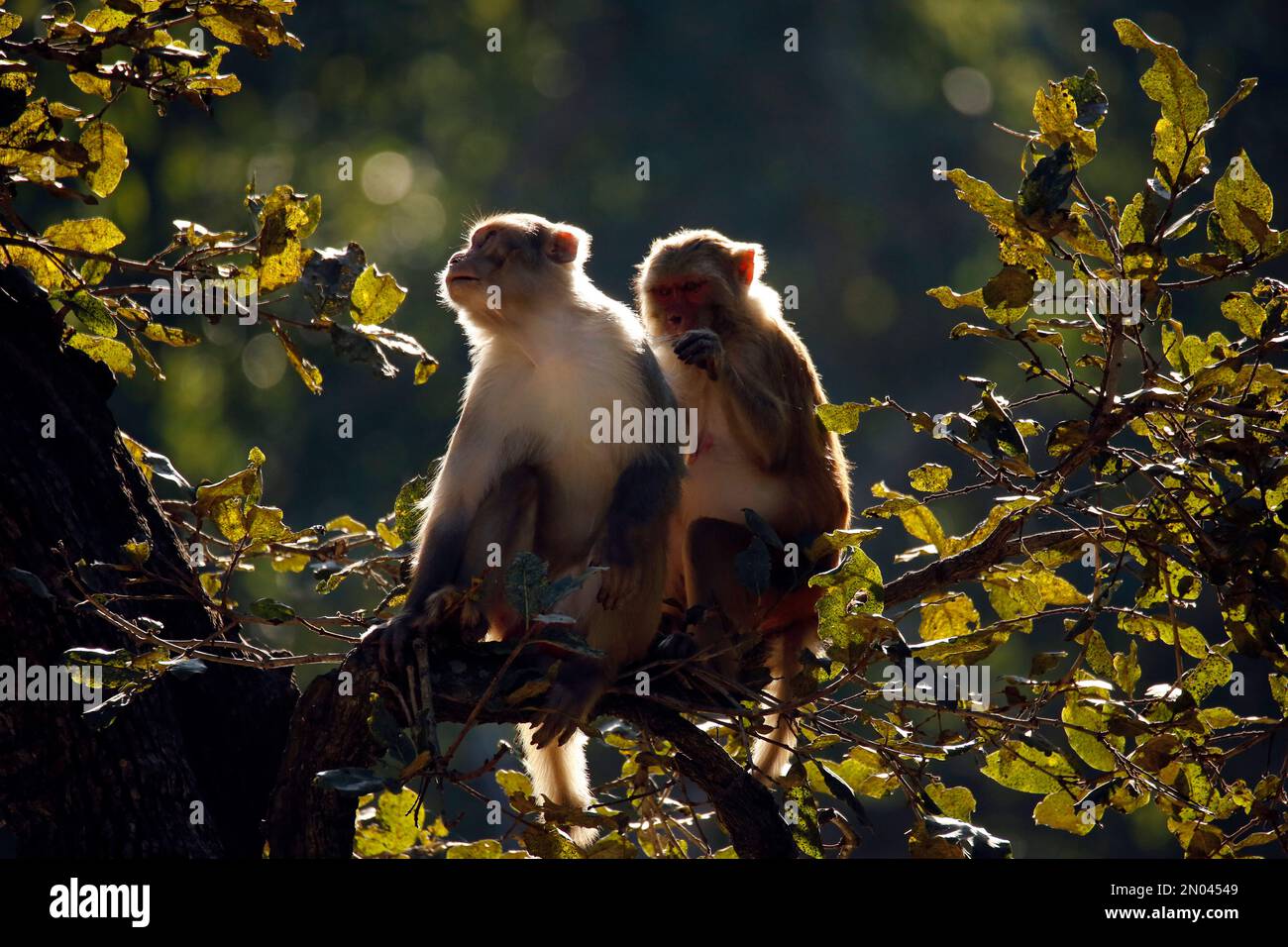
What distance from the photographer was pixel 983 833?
2.56 meters

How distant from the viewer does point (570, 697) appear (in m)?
3.12

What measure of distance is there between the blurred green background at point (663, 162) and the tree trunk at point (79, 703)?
8718mm

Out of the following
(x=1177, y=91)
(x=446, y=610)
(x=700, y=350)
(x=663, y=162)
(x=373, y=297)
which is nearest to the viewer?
(x=1177, y=91)

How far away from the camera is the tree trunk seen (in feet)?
8.92

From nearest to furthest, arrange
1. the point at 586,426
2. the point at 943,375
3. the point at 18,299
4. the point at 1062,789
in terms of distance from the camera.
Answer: the point at 1062,789
the point at 18,299
the point at 586,426
the point at 943,375

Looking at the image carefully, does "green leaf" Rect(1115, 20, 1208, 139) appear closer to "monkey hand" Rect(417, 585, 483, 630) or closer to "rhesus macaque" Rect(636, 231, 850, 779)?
"rhesus macaque" Rect(636, 231, 850, 779)

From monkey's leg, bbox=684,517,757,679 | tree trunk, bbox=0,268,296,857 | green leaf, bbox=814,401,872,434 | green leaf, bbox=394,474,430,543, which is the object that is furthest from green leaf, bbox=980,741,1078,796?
green leaf, bbox=394,474,430,543

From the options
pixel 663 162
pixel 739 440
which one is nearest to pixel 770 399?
pixel 739 440

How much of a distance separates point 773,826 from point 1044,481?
886 millimetres

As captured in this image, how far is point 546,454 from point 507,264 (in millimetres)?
504

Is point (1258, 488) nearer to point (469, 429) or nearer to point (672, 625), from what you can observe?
point (672, 625)

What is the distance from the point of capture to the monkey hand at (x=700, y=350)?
3713 mm

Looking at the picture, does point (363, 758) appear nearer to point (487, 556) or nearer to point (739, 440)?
point (487, 556)

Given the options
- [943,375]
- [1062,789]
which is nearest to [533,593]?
[1062,789]
